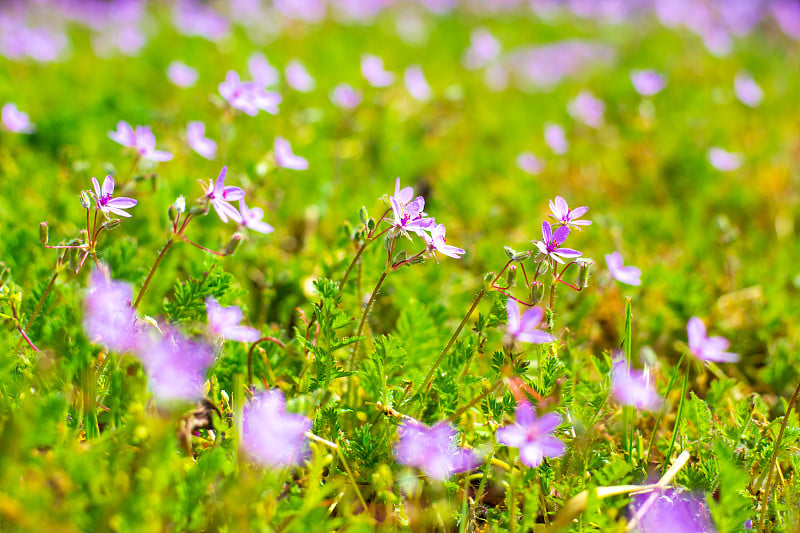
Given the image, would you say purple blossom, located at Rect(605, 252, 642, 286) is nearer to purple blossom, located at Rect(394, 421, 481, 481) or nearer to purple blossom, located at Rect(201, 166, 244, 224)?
purple blossom, located at Rect(394, 421, 481, 481)

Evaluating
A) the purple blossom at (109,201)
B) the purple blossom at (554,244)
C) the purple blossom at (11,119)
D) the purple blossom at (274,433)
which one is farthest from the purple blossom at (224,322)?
the purple blossom at (11,119)

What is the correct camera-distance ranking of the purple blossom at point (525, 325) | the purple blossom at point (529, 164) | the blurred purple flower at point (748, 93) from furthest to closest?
the blurred purple flower at point (748, 93) < the purple blossom at point (529, 164) < the purple blossom at point (525, 325)

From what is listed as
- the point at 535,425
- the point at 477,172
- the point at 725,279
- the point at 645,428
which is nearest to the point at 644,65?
the point at 477,172

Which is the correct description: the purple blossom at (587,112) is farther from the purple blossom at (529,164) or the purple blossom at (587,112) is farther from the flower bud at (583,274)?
the flower bud at (583,274)

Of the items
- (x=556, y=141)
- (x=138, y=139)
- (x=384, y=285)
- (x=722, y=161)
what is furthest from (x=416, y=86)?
(x=138, y=139)

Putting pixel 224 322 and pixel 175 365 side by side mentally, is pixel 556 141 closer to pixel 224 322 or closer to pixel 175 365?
pixel 224 322

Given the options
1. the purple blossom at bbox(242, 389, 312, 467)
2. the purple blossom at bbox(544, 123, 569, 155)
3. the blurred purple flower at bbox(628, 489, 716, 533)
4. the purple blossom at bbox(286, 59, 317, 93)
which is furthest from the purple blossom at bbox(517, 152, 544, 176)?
the purple blossom at bbox(242, 389, 312, 467)
